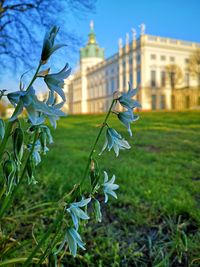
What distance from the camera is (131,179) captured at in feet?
6.88

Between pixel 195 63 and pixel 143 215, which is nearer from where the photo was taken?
pixel 143 215

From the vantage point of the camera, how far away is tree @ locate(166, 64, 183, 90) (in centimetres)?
2973

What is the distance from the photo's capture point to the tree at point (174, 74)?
2973 centimetres

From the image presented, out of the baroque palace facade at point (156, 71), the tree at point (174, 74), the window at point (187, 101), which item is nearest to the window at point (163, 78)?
the baroque palace facade at point (156, 71)

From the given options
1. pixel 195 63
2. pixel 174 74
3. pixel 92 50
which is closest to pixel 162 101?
pixel 174 74

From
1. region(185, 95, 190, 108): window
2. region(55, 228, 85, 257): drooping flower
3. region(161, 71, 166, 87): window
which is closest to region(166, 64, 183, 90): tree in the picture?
region(161, 71, 166, 87): window

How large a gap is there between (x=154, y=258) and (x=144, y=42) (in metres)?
32.5

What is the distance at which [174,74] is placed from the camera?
98.6 feet

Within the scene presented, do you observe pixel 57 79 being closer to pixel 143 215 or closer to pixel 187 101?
A: pixel 143 215

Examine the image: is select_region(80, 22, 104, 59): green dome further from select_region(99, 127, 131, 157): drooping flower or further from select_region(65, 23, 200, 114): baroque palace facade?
select_region(99, 127, 131, 157): drooping flower

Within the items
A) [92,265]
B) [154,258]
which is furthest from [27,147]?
[154,258]

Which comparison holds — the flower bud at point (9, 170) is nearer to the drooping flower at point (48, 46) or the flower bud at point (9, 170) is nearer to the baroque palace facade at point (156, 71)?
the drooping flower at point (48, 46)

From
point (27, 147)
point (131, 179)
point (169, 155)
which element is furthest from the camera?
point (169, 155)

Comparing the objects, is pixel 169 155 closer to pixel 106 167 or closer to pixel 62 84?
pixel 106 167
